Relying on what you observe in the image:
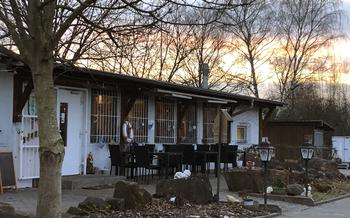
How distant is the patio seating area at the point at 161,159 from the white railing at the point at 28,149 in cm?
293

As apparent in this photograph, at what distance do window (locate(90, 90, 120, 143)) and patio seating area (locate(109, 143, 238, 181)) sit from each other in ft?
2.03

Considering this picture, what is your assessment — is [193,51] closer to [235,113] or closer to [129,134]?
[235,113]

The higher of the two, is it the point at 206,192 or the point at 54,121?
the point at 54,121

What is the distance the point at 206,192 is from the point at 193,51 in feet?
107

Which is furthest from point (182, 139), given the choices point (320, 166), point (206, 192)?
point (206, 192)

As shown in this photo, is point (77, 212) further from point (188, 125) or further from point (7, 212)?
point (188, 125)

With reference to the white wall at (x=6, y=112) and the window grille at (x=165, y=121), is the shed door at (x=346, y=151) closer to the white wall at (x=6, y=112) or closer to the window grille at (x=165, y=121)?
the window grille at (x=165, y=121)

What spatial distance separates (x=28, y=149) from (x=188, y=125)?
8.56m

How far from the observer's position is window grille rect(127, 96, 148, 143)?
19406 mm

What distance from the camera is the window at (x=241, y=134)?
1030 inches

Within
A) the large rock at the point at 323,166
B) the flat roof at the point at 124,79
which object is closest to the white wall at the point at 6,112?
the flat roof at the point at 124,79

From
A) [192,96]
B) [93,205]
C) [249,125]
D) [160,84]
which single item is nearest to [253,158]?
[249,125]

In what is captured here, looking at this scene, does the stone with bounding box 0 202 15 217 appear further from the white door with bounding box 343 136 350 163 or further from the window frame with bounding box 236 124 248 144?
the white door with bounding box 343 136 350 163

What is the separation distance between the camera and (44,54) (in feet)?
25.9
